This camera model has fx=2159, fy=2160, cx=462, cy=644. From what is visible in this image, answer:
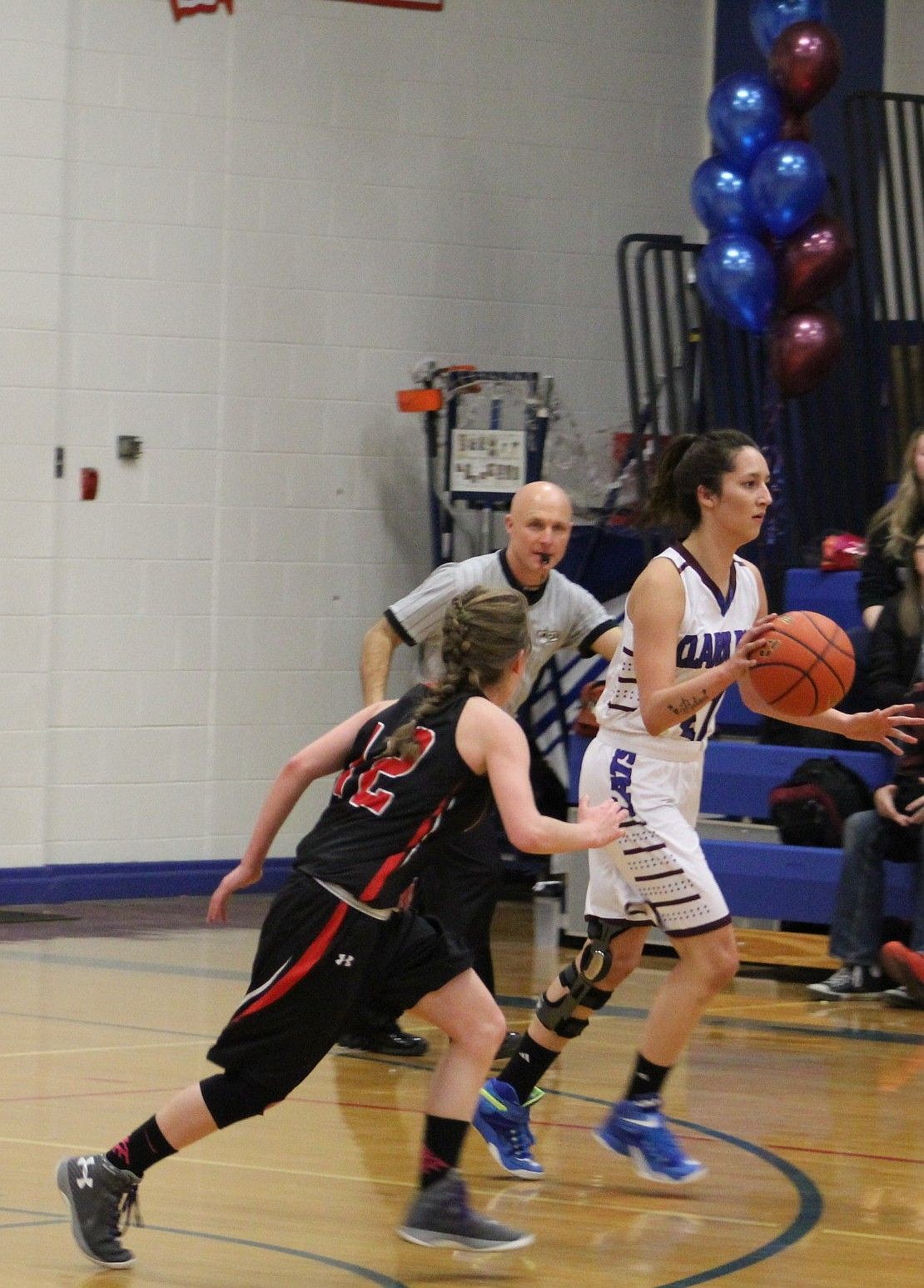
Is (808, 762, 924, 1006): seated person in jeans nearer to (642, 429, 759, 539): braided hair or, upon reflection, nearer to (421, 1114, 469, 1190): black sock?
(642, 429, 759, 539): braided hair

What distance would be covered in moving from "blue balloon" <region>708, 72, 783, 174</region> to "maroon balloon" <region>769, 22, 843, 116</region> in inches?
2.8

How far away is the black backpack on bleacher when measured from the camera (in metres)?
7.46

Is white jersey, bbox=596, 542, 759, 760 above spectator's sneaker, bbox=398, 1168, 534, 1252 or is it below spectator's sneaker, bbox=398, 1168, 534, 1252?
above

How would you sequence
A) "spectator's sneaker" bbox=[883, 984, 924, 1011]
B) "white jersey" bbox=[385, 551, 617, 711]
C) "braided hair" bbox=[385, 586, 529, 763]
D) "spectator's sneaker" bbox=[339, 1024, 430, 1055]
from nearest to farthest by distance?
"braided hair" bbox=[385, 586, 529, 763]
"white jersey" bbox=[385, 551, 617, 711]
"spectator's sneaker" bbox=[339, 1024, 430, 1055]
"spectator's sneaker" bbox=[883, 984, 924, 1011]

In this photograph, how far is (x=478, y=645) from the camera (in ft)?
12.7

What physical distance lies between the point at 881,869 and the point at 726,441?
2.89 meters

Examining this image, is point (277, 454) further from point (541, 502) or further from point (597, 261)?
point (541, 502)

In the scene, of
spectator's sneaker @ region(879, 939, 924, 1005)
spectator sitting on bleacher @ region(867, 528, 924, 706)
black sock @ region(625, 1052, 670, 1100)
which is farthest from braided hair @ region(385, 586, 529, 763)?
spectator sitting on bleacher @ region(867, 528, 924, 706)

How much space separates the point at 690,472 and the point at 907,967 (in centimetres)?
274

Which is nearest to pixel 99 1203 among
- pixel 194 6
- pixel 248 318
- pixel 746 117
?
pixel 746 117

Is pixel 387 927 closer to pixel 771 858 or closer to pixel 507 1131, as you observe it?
pixel 507 1131

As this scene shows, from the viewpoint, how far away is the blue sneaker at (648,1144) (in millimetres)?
4398

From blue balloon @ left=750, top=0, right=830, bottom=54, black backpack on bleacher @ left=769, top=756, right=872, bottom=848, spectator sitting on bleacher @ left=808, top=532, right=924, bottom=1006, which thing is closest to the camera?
spectator sitting on bleacher @ left=808, top=532, right=924, bottom=1006

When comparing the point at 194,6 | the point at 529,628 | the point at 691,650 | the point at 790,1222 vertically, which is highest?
the point at 194,6
